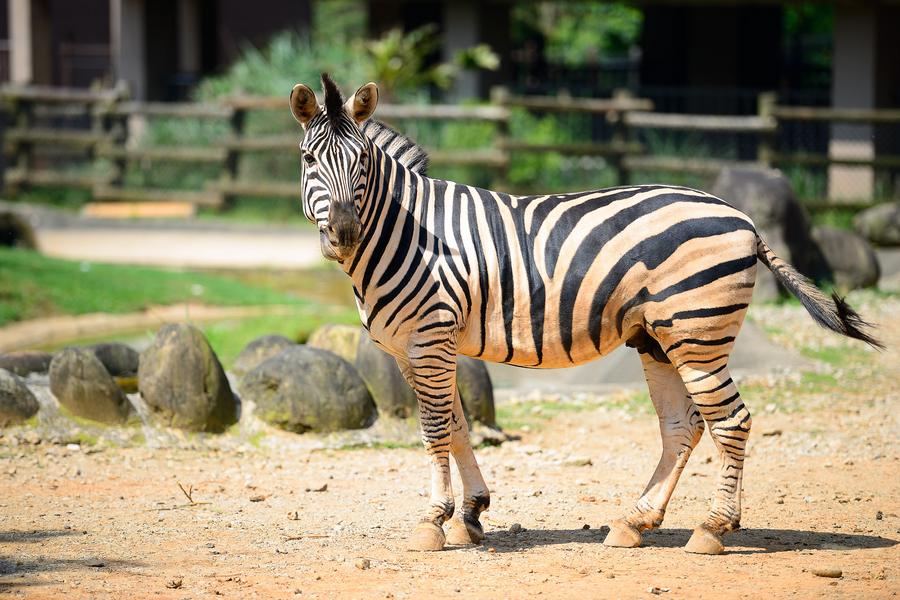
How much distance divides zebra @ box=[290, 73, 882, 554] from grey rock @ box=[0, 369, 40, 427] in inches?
122

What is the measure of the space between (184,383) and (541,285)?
122 inches


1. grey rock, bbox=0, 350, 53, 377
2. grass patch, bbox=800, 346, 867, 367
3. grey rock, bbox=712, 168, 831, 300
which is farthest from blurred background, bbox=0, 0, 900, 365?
grey rock, bbox=0, 350, 53, 377

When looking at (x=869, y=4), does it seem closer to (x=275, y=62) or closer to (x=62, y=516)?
(x=275, y=62)

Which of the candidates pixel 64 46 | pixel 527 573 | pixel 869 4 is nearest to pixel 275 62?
pixel 64 46

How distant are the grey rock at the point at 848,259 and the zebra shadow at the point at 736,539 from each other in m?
8.17

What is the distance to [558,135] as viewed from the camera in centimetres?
2053

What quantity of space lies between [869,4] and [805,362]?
10672mm

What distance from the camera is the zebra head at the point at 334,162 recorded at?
16.6ft

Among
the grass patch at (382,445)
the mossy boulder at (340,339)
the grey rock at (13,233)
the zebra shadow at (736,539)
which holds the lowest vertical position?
the grass patch at (382,445)

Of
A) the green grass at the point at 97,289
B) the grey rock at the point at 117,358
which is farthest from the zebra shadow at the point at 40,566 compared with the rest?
the green grass at the point at 97,289

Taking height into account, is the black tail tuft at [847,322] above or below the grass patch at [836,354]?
above

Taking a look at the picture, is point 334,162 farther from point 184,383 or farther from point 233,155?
point 233,155

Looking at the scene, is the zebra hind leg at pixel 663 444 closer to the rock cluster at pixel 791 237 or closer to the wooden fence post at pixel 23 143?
the rock cluster at pixel 791 237

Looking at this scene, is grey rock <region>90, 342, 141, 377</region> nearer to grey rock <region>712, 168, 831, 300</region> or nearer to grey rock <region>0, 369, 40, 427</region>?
grey rock <region>0, 369, 40, 427</region>
